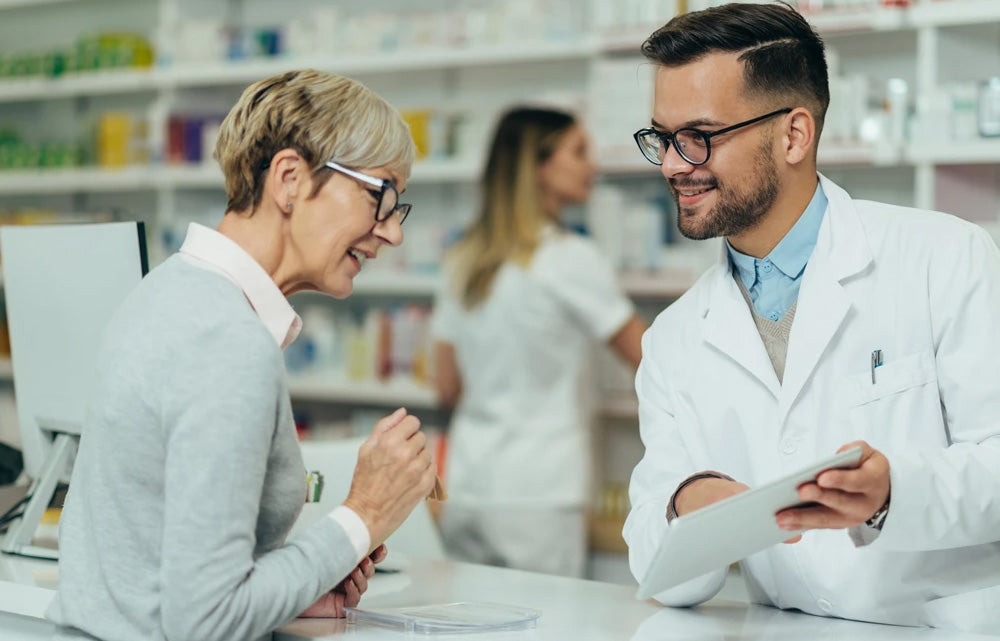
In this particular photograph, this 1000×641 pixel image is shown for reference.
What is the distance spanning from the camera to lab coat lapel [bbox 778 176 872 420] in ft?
6.00

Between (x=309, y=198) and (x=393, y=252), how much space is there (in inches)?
130

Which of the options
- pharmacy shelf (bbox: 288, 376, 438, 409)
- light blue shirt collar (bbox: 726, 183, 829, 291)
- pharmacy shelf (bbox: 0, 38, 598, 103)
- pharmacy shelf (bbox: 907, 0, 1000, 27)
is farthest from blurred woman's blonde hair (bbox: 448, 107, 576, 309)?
light blue shirt collar (bbox: 726, 183, 829, 291)

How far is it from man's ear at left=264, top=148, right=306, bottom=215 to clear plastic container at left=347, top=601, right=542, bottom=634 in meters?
0.60

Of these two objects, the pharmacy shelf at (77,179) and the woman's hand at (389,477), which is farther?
the pharmacy shelf at (77,179)

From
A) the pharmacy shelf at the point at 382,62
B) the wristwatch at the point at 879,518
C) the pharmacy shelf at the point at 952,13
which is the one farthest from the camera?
the pharmacy shelf at the point at 382,62

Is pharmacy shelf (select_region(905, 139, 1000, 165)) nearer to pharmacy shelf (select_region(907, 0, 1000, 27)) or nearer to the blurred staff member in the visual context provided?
pharmacy shelf (select_region(907, 0, 1000, 27))

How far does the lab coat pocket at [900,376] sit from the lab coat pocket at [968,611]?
0.31 m

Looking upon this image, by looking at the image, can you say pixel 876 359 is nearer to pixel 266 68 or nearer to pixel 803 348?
pixel 803 348

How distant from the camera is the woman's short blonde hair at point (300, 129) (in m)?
1.63

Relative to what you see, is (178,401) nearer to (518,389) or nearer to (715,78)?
(715,78)

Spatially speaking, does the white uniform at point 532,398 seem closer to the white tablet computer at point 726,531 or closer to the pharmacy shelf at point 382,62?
the pharmacy shelf at point 382,62

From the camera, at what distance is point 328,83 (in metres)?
1.67

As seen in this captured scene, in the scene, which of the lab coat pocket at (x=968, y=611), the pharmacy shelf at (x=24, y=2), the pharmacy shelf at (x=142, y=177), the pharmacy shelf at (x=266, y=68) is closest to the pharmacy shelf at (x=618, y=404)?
the pharmacy shelf at (x=142, y=177)

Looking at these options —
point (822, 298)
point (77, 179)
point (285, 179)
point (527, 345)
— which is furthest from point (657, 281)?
point (77, 179)
